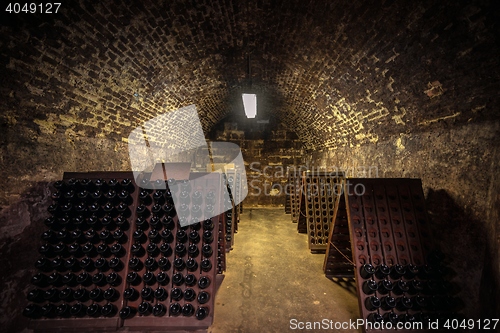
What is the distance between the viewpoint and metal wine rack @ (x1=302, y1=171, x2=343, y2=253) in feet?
13.4

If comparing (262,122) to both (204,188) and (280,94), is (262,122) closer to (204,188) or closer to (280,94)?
(280,94)

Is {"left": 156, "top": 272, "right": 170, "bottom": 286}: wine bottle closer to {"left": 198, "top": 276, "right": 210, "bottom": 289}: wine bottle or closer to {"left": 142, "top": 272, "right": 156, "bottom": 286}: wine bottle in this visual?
{"left": 142, "top": 272, "right": 156, "bottom": 286}: wine bottle

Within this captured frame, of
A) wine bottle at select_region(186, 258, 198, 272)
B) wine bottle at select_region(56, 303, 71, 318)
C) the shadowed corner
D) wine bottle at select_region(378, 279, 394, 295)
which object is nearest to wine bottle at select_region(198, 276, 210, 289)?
wine bottle at select_region(186, 258, 198, 272)

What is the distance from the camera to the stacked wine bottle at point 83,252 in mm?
2023

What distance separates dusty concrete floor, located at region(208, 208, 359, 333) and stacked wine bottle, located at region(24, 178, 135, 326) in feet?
4.30

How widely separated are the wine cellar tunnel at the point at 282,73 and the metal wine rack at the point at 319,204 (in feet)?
1.29

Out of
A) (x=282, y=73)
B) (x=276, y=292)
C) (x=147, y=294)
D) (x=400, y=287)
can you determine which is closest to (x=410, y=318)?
(x=400, y=287)

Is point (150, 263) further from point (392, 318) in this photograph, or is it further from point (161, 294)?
point (392, 318)

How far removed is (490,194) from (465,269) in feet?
3.19

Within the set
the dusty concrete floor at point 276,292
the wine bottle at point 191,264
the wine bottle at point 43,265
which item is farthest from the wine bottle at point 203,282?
the wine bottle at point 43,265

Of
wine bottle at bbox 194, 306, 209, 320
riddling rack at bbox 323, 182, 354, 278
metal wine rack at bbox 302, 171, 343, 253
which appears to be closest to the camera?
wine bottle at bbox 194, 306, 209, 320

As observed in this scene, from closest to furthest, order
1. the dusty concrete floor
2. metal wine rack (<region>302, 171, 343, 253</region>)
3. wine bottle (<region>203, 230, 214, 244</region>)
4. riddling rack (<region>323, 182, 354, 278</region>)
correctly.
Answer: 1. wine bottle (<region>203, 230, 214, 244</region>)
2. the dusty concrete floor
3. riddling rack (<region>323, 182, 354, 278</region>)
4. metal wine rack (<region>302, 171, 343, 253</region>)

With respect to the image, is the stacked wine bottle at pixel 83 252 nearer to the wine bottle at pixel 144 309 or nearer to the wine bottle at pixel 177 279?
the wine bottle at pixel 144 309

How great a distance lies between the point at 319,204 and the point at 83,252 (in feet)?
13.0
